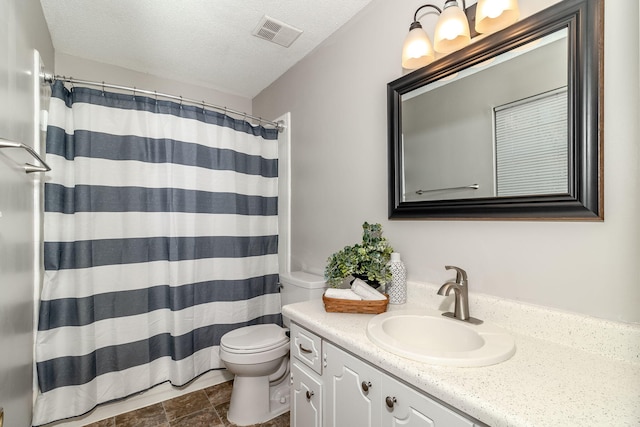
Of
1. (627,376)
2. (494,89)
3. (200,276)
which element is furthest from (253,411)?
(494,89)

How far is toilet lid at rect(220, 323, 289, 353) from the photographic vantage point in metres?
1.74

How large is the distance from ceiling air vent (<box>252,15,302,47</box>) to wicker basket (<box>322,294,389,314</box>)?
1583mm

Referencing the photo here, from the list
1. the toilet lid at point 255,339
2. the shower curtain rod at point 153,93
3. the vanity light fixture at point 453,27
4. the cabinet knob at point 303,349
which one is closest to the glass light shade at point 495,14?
the vanity light fixture at point 453,27

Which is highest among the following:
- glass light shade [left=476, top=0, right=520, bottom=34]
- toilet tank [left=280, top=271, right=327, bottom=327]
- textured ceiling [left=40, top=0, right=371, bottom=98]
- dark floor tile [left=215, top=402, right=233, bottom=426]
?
textured ceiling [left=40, top=0, right=371, bottom=98]

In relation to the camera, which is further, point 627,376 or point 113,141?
point 113,141

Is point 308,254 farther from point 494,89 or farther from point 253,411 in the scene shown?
point 494,89

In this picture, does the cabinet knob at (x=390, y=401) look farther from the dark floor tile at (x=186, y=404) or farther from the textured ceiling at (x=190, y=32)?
the textured ceiling at (x=190, y=32)

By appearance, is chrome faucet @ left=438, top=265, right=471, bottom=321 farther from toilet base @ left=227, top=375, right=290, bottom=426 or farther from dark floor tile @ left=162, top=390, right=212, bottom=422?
dark floor tile @ left=162, top=390, right=212, bottom=422

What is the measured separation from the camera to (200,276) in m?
2.06

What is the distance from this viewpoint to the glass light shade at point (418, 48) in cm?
127

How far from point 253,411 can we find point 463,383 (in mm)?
1463

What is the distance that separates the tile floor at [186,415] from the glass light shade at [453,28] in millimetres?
2093

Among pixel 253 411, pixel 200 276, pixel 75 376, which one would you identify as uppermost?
pixel 200 276

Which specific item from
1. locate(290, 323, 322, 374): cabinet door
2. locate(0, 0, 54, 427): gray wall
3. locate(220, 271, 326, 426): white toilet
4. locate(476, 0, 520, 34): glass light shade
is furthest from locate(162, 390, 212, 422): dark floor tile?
locate(476, 0, 520, 34): glass light shade
